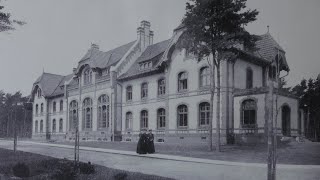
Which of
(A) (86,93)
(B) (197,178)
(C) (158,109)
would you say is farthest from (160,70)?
(B) (197,178)

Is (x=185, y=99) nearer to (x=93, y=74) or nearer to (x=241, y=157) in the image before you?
(x=241, y=157)

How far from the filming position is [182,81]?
97.3ft

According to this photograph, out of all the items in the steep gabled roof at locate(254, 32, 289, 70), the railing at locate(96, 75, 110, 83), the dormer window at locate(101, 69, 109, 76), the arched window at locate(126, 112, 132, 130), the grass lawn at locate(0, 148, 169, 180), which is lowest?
the grass lawn at locate(0, 148, 169, 180)

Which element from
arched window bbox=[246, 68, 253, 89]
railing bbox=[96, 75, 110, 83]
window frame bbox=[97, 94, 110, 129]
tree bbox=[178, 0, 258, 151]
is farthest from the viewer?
railing bbox=[96, 75, 110, 83]

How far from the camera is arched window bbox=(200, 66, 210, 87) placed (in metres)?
27.4

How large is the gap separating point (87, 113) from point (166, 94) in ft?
44.5

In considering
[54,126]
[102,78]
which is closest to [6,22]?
[102,78]

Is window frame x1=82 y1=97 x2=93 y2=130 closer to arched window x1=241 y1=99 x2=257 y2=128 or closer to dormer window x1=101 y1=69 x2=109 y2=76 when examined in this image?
dormer window x1=101 y1=69 x2=109 y2=76

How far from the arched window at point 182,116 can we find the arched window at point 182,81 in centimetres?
140

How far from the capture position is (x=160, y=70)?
1257 inches

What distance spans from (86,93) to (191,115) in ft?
54.7

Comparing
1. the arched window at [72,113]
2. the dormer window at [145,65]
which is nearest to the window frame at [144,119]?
the dormer window at [145,65]

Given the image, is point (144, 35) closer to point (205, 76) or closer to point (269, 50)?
point (205, 76)

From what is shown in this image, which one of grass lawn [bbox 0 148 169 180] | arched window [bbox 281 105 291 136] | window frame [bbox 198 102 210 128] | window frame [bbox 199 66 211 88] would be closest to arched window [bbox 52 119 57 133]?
window frame [bbox 198 102 210 128]
